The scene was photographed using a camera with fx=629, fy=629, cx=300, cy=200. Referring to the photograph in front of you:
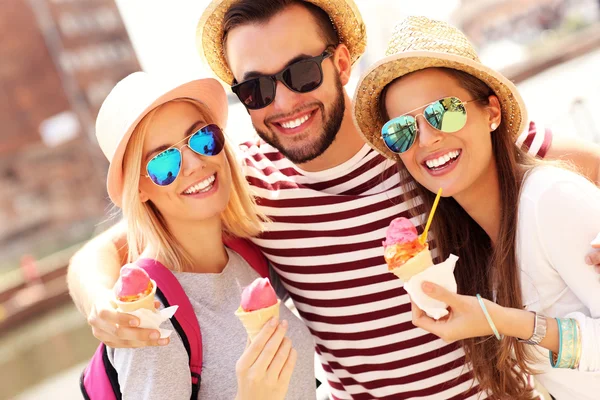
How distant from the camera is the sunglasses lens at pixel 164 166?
2.19 m

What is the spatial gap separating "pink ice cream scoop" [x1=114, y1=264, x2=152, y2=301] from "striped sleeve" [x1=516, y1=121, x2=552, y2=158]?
144 centimetres

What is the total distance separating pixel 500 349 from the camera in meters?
2.14

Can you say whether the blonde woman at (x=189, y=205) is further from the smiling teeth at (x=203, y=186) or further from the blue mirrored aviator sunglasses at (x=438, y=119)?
the blue mirrored aviator sunglasses at (x=438, y=119)

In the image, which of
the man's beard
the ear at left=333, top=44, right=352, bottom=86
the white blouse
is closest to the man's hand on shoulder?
the white blouse

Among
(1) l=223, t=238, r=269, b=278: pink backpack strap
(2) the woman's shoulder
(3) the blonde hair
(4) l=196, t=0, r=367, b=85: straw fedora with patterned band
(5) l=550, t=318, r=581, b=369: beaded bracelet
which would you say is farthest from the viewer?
(4) l=196, t=0, r=367, b=85: straw fedora with patterned band

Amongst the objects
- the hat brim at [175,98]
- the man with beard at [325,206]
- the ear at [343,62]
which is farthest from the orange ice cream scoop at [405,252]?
the ear at [343,62]

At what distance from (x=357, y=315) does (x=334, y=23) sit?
1.29m

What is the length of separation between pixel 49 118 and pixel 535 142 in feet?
143

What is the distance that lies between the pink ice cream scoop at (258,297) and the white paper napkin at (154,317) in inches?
9.5

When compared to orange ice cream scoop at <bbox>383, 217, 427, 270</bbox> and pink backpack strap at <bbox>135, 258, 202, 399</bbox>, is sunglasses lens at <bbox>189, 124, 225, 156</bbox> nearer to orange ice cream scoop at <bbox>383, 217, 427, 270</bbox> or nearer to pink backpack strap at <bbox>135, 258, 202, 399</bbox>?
pink backpack strap at <bbox>135, 258, 202, 399</bbox>

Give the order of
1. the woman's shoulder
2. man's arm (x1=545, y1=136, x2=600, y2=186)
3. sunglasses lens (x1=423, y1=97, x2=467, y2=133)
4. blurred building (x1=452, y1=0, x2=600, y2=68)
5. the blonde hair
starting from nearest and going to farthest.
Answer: the woman's shoulder → sunglasses lens (x1=423, y1=97, x2=467, y2=133) → the blonde hair → man's arm (x1=545, y1=136, x2=600, y2=186) → blurred building (x1=452, y1=0, x2=600, y2=68)

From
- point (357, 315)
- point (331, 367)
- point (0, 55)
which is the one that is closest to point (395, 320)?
point (357, 315)

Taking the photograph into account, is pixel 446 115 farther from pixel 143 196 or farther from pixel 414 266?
pixel 143 196

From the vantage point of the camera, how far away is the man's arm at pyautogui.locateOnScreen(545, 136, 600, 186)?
2.37 metres
